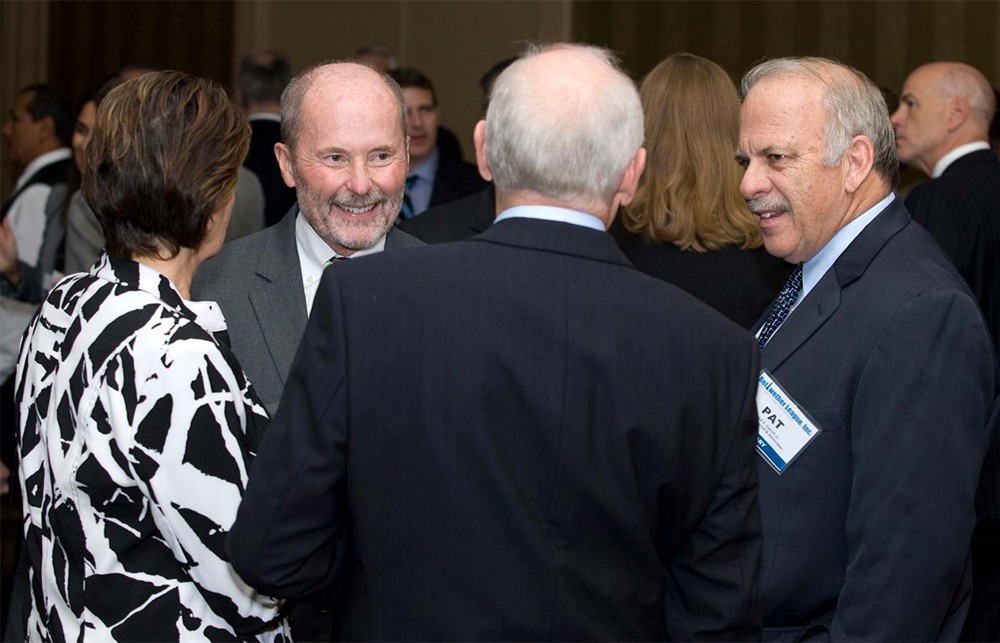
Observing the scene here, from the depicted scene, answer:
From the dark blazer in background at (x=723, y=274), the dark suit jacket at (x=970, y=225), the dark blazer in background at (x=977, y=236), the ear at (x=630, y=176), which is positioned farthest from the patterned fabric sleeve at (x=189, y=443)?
the dark suit jacket at (x=970, y=225)

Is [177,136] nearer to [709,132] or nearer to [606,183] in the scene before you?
[606,183]

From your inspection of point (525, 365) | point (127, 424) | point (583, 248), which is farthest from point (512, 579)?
point (127, 424)

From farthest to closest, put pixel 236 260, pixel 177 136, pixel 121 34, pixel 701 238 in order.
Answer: pixel 121 34 → pixel 701 238 → pixel 236 260 → pixel 177 136

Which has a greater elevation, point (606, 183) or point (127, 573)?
point (606, 183)

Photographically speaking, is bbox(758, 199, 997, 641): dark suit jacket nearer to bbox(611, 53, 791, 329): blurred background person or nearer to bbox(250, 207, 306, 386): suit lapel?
bbox(611, 53, 791, 329): blurred background person

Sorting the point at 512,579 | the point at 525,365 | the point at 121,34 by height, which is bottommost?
the point at 121,34

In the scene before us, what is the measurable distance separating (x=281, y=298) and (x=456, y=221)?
3.85 ft

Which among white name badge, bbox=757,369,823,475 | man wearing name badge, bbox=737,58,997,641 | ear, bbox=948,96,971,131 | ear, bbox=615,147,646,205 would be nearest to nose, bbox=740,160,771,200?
man wearing name badge, bbox=737,58,997,641

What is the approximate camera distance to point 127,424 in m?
1.68

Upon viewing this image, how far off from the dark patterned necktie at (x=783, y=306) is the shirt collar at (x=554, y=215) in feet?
2.49

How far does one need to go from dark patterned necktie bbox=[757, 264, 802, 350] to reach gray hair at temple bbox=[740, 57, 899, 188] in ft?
0.79

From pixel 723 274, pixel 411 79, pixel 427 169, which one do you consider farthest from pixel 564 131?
pixel 411 79

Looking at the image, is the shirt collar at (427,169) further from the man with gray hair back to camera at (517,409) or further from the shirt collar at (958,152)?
the man with gray hair back to camera at (517,409)

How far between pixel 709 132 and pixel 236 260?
1130 mm
